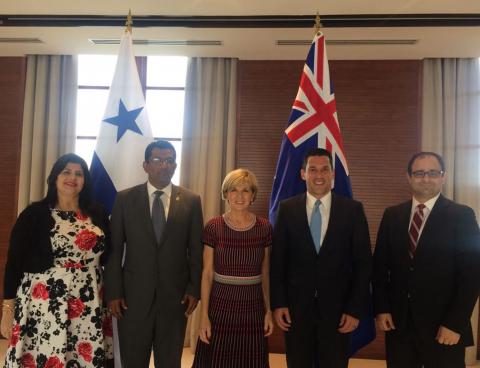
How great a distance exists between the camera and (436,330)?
2.25 meters

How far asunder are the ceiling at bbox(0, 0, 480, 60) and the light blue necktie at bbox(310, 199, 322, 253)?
1.76 meters

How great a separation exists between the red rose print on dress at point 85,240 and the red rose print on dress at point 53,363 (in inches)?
23.9

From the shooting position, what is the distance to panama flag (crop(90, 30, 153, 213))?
314 cm

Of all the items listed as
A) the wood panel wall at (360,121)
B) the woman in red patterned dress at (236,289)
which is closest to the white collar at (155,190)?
the woman in red patterned dress at (236,289)

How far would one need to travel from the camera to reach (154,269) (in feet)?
7.95

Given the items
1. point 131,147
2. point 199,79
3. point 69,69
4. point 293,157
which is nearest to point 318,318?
point 293,157

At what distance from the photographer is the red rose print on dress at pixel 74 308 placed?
2434 millimetres

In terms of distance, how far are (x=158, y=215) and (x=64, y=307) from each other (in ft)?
2.34

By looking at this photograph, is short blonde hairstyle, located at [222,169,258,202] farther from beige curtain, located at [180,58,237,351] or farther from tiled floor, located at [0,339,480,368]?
tiled floor, located at [0,339,480,368]

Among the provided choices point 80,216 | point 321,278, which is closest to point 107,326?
point 80,216

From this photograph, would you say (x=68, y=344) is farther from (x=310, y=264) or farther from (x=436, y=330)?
(x=436, y=330)

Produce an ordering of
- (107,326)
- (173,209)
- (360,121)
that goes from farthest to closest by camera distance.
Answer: (360,121), (107,326), (173,209)

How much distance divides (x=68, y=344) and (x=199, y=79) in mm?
2922

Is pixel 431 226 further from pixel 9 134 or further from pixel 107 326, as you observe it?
pixel 9 134
